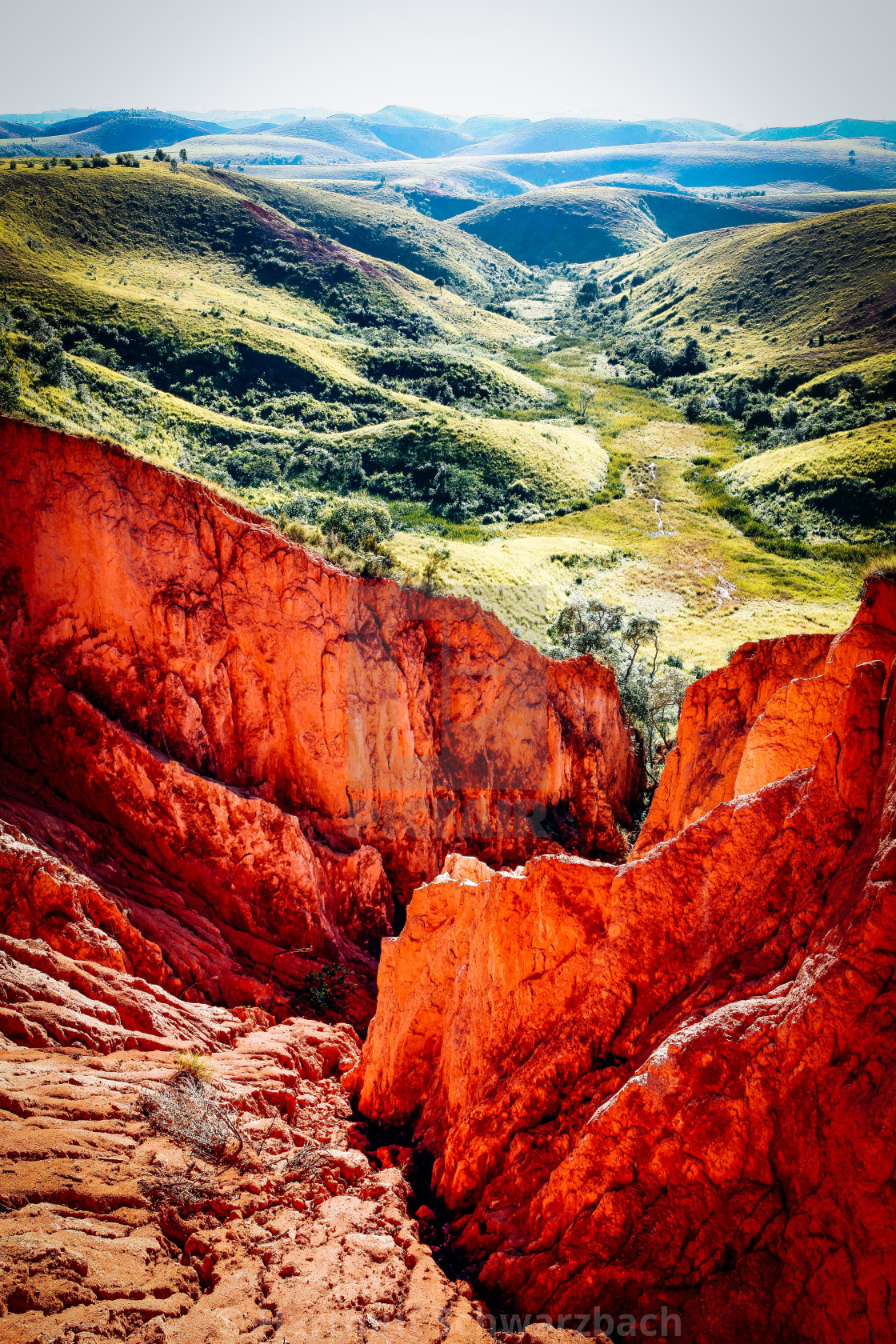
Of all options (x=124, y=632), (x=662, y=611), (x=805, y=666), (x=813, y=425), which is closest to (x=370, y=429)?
(x=662, y=611)

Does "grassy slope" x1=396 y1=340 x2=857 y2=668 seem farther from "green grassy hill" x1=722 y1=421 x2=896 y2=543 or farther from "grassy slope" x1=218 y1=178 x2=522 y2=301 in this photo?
"grassy slope" x1=218 y1=178 x2=522 y2=301

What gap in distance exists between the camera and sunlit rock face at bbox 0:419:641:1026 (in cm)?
1736

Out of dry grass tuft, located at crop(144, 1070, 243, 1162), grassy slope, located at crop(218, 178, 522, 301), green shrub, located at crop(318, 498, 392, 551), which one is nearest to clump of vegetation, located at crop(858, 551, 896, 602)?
dry grass tuft, located at crop(144, 1070, 243, 1162)

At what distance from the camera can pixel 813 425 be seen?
82125mm

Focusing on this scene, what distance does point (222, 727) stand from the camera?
66.3 feet

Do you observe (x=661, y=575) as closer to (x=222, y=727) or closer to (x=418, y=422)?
(x=418, y=422)

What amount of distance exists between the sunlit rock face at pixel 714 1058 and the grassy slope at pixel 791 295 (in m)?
101

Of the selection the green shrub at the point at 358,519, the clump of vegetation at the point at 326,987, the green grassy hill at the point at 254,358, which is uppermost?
the green grassy hill at the point at 254,358

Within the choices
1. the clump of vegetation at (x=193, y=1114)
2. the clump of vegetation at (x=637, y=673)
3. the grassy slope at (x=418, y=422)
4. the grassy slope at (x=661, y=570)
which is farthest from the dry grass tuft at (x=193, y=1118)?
the grassy slope at (x=661, y=570)

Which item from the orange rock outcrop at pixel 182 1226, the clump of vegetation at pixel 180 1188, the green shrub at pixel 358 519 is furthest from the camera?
the green shrub at pixel 358 519

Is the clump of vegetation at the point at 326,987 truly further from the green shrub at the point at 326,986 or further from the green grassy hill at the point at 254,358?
the green grassy hill at the point at 254,358

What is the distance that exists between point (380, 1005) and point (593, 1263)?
8698mm

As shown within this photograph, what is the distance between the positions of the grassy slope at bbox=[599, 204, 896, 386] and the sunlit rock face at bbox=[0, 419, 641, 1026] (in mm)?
92035

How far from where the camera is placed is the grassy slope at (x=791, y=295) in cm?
9525
